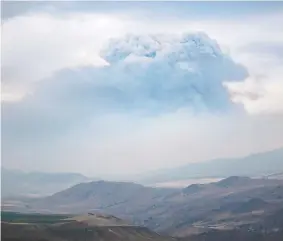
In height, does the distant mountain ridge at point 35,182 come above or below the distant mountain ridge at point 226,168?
below

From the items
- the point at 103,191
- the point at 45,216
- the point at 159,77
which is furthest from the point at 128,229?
the point at 159,77

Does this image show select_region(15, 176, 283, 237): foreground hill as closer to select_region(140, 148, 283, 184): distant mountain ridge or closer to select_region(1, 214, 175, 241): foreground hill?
select_region(140, 148, 283, 184): distant mountain ridge

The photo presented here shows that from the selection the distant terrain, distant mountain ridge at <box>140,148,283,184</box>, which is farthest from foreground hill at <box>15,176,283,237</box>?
distant mountain ridge at <box>140,148,283,184</box>

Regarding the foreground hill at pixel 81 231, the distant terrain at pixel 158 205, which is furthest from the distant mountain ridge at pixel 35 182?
the foreground hill at pixel 81 231

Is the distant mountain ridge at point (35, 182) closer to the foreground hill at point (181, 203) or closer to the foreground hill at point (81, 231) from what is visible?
the foreground hill at point (181, 203)

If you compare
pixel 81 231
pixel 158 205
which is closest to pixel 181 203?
pixel 158 205

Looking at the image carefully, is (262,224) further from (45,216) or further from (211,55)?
(45,216)

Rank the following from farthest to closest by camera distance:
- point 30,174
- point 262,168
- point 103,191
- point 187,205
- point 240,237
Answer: point 187,205 < point 262,168 < point 103,191 < point 240,237 < point 30,174

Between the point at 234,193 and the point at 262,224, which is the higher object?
the point at 234,193
